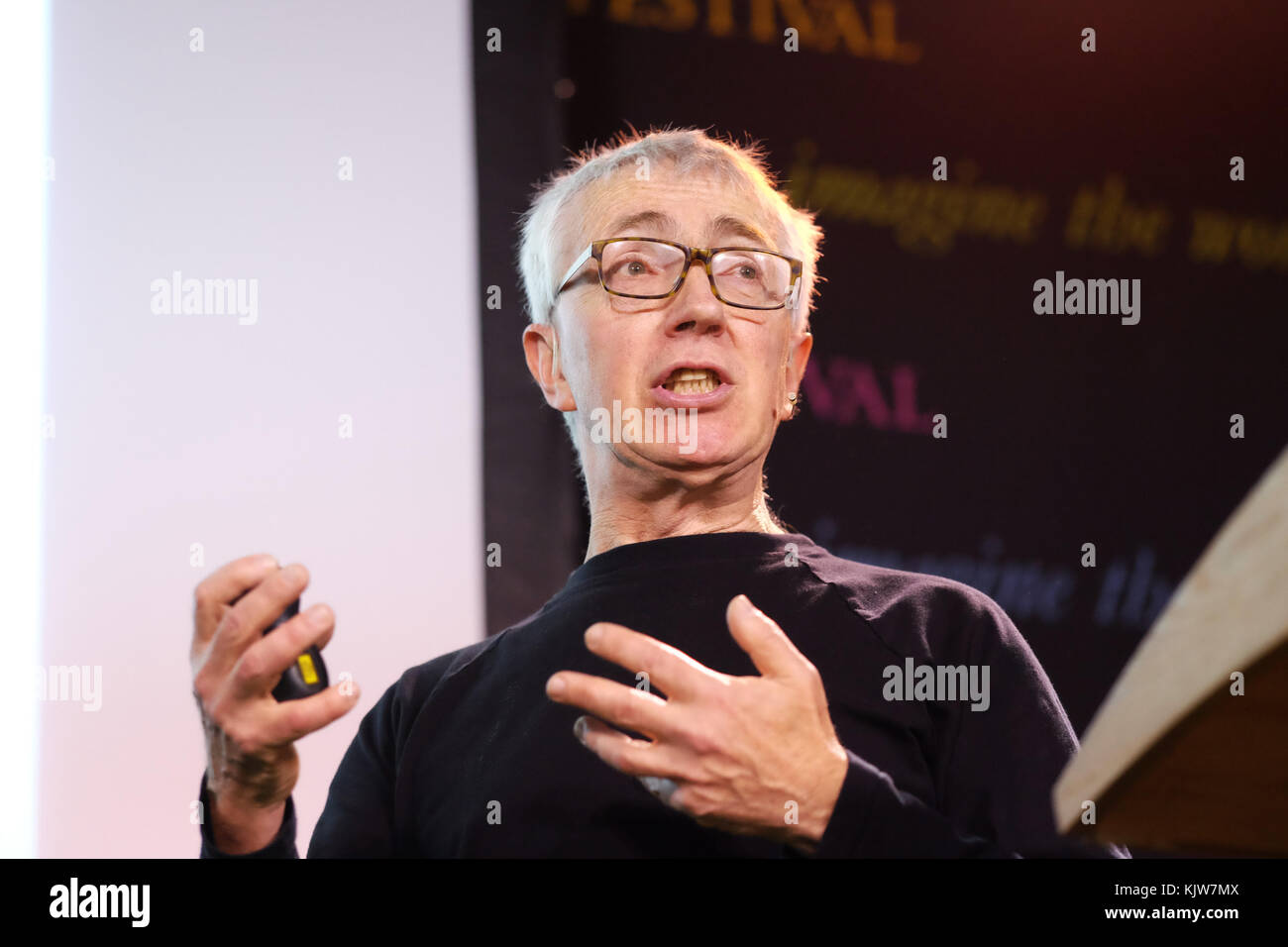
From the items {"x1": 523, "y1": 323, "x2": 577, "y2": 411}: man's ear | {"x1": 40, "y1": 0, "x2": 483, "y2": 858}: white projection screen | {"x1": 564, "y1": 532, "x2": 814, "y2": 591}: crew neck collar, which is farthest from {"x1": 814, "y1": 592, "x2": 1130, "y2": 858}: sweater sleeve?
{"x1": 40, "y1": 0, "x2": 483, "y2": 858}: white projection screen

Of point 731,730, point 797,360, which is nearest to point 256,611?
point 731,730

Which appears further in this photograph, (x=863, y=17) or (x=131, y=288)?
(x=863, y=17)

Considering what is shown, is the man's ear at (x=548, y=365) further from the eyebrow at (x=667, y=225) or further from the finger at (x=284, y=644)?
the finger at (x=284, y=644)

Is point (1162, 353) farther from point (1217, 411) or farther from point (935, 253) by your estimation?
point (935, 253)

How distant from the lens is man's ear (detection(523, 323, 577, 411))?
1463 mm

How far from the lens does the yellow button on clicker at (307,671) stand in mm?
1008

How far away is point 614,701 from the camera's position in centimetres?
83

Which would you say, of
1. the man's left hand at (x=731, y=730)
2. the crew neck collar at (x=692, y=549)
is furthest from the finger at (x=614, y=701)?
the crew neck collar at (x=692, y=549)

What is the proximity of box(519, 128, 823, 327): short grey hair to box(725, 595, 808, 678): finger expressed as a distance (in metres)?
0.69

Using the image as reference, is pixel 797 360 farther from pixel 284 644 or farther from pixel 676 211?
pixel 284 644

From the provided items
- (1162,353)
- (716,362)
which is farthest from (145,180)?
(1162,353)

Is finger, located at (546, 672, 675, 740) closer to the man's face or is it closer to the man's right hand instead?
the man's right hand

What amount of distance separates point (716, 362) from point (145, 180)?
85 cm
